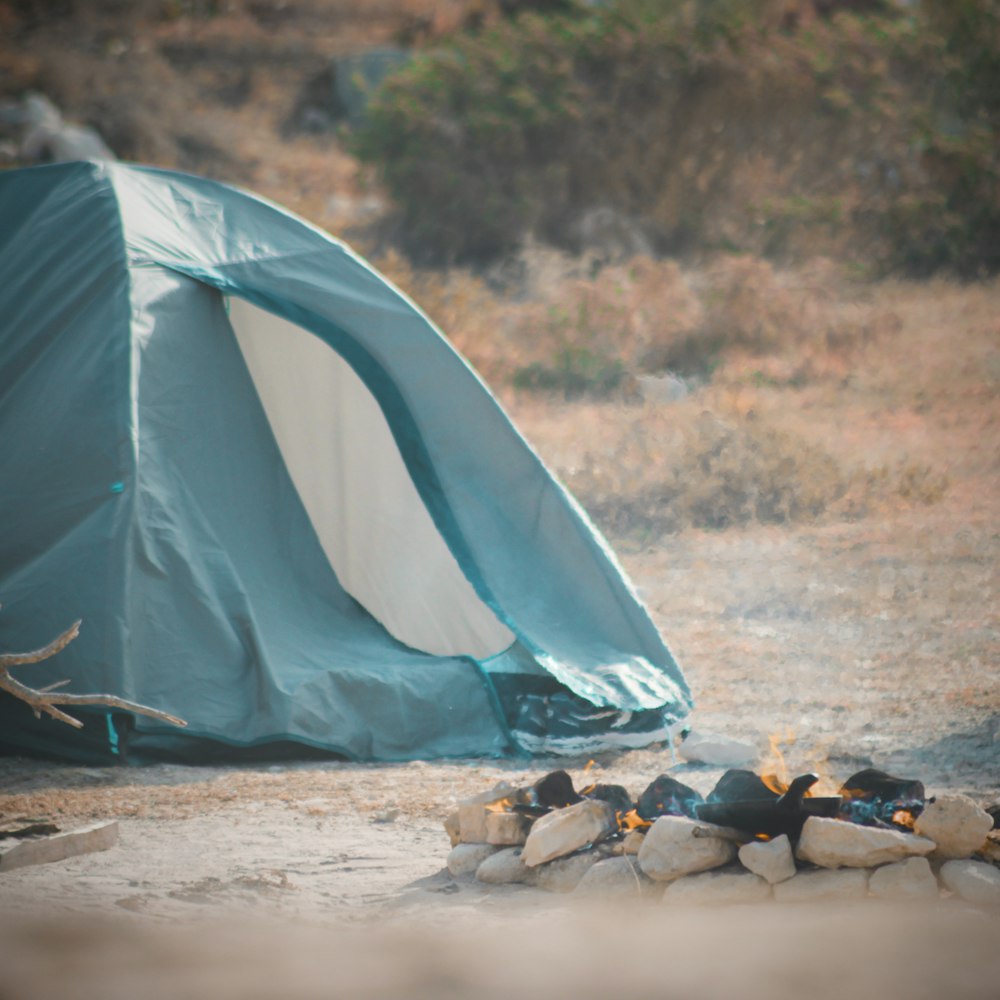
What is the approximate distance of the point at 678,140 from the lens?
17.0 metres

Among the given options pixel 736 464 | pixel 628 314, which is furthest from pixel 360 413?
pixel 628 314

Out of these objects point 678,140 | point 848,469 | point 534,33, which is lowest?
point 848,469

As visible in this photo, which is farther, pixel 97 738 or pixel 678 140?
pixel 678 140

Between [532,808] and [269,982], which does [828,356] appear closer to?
[532,808]

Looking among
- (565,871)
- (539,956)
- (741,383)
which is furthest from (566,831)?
(741,383)

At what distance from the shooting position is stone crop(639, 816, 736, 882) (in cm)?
333

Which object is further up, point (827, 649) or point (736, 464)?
point (736, 464)

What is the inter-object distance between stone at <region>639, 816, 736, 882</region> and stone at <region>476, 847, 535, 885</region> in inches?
12.5

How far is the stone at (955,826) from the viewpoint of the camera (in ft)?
10.7

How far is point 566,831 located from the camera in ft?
11.4

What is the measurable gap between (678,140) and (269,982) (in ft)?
50.5

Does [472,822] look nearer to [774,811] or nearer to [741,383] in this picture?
[774,811]

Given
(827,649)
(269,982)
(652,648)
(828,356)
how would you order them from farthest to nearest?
(828,356) → (827,649) → (652,648) → (269,982)

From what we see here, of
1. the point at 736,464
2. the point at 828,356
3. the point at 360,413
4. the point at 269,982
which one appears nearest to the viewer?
the point at 269,982
